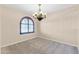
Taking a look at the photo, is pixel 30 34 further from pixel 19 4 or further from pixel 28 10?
pixel 19 4

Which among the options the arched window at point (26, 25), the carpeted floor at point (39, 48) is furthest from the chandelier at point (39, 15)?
the carpeted floor at point (39, 48)

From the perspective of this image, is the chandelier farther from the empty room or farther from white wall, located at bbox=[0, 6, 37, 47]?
white wall, located at bbox=[0, 6, 37, 47]

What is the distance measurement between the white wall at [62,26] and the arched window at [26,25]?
0.17m

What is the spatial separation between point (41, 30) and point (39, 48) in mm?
308

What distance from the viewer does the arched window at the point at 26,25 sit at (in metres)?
1.36

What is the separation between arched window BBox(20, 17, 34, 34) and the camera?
136 cm

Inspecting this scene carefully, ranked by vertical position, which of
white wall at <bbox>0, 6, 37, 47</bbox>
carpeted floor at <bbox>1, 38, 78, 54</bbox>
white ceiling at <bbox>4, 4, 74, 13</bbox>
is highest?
white ceiling at <bbox>4, 4, 74, 13</bbox>

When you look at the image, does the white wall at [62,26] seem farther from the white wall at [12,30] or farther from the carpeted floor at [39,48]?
the white wall at [12,30]

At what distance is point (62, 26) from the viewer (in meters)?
1.36

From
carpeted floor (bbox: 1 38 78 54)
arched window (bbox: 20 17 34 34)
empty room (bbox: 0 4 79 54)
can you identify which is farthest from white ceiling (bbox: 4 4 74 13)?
carpeted floor (bbox: 1 38 78 54)

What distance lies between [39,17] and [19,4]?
14.0 inches
